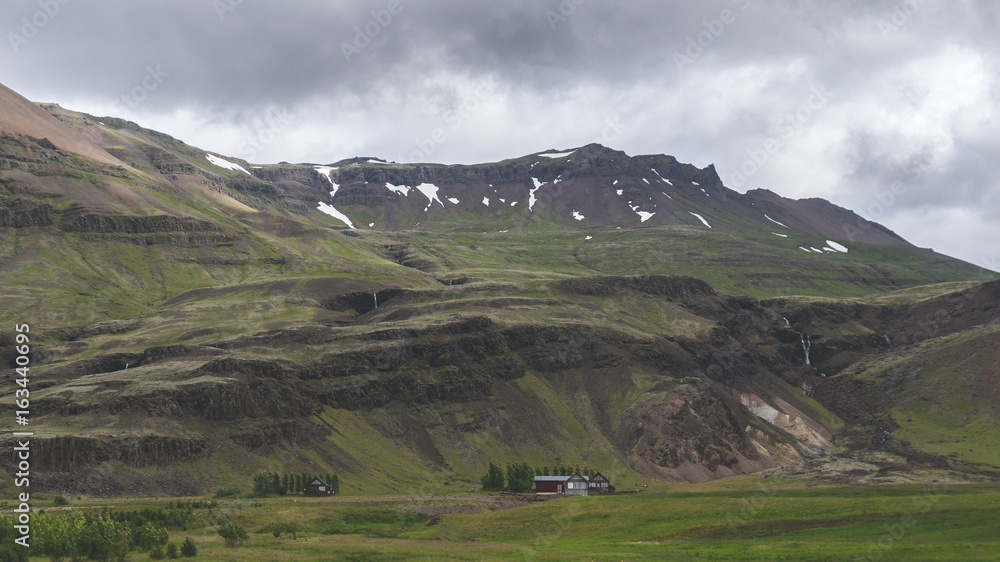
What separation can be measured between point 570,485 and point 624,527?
46.2 m

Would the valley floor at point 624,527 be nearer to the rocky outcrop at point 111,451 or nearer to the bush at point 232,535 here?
the bush at point 232,535

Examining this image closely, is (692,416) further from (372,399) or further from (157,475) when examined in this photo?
(157,475)

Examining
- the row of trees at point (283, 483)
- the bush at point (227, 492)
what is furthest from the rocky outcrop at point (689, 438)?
the bush at point (227, 492)

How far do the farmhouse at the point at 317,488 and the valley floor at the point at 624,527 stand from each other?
1811cm

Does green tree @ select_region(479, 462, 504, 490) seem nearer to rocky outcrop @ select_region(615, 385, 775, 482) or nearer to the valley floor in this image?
the valley floor

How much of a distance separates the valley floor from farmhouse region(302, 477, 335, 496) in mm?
18112

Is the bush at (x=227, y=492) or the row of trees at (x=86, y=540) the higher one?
the row of trees at (x=86, y=540)

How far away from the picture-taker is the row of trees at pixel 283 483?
133125mm

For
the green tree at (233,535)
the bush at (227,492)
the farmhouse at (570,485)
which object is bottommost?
the farmhouse at (570,485)

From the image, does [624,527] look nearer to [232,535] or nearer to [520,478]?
[232,535]

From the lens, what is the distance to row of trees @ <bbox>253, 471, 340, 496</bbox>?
133125mm

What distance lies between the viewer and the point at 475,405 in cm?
18475

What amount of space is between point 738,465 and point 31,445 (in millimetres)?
136662

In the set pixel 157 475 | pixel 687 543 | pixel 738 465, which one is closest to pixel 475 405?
pixel 738 465
